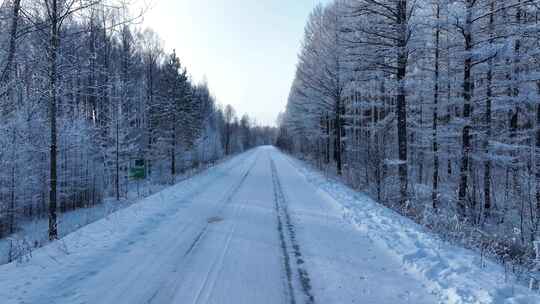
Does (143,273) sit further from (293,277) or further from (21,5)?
(21,5)

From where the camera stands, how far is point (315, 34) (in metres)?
24.2

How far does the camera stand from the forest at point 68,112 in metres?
7.96

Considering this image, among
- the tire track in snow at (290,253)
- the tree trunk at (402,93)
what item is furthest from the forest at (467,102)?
the tire track in snow at (290,253)

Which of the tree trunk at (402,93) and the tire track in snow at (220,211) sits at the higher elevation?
the tree trunk at (402,93)

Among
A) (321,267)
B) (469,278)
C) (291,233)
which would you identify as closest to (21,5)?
(291,233)

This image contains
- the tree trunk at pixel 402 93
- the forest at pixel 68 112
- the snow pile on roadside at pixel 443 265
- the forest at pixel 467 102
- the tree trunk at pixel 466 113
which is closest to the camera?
the snow pile on roadside at pixel 443 265

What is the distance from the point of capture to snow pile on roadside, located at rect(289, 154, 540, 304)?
13.0 ft

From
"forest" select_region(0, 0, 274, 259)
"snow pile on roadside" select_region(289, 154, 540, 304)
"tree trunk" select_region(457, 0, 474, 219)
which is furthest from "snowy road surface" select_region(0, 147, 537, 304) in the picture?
"tree trunk" select_region(457, 0, 474, 219)

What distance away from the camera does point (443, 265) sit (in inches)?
196

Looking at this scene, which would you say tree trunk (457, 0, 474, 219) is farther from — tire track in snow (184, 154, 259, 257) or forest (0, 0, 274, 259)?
forest (0, 0, 274, 259)

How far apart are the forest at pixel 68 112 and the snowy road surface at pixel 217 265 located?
2366 mm

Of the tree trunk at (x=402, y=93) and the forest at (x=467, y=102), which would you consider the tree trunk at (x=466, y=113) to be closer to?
the forest at (x=467, y=102)

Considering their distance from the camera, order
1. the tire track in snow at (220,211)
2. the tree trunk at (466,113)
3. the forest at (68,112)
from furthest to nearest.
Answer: the tree trunk at (466,113) < the forest at (68,112) < the tire track in snow at (220,211)

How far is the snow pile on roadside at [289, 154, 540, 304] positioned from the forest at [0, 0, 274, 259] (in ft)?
26.2
